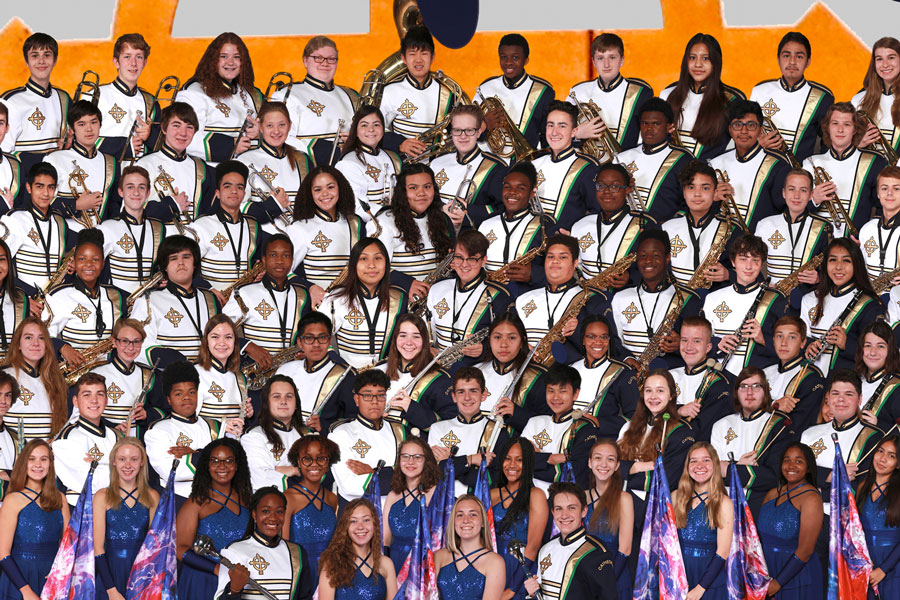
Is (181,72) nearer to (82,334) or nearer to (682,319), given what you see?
(82,334)

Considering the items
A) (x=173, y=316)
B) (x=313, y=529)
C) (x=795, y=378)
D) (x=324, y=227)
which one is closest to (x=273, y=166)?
(x=324, y=227)

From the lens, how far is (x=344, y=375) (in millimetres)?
12734

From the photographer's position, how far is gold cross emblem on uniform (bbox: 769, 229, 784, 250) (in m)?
13.7

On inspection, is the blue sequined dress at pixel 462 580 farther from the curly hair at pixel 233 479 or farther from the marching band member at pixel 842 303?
the marching band member at pixel 842 303

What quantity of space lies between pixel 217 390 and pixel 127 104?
8.78ft

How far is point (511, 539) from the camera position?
11.6 m

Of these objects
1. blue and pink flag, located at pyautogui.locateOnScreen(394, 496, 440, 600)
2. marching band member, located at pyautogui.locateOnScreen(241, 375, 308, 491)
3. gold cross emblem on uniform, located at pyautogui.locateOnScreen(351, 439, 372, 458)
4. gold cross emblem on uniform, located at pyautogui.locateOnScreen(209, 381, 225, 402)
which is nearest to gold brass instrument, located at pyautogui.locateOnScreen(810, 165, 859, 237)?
gold cross emblem on uniform, located at pyautogui.locateOnScreen(351, 439, 372, 458)

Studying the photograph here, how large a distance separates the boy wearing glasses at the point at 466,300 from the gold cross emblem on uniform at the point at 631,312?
0.72 meters

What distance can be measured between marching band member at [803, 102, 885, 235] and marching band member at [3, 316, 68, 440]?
16.1 feet

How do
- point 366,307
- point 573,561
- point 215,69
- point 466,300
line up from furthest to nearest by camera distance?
point 215,69
point 466,300
point 366,307
point 573,561

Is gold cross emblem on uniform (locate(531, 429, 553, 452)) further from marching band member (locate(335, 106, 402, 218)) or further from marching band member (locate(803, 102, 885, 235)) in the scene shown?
marching band member (locate(803, 102, 885, 235))

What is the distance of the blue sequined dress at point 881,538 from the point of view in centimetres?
1158

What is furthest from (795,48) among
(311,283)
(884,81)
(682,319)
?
(311,283)

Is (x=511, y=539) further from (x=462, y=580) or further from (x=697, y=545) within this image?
(x=697, y=545)
